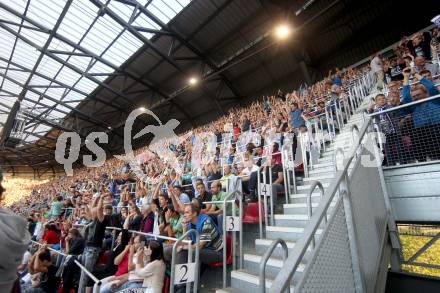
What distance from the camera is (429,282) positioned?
3.70 m

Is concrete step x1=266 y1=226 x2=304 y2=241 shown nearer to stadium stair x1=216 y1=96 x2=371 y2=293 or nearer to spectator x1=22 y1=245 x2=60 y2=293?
stadium stair x1=216 y1=96 x2=371 y2=293

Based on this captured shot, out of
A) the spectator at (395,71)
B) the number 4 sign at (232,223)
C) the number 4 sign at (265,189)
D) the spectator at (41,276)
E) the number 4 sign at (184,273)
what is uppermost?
the spectator at (395,71)

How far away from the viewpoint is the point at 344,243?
2.35m

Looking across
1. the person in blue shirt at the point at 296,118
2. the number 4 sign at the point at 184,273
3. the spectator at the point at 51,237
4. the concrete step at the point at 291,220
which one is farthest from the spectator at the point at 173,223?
the person in blue shirt at the point at 296,118

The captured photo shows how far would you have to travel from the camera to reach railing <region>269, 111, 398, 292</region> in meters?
1.82

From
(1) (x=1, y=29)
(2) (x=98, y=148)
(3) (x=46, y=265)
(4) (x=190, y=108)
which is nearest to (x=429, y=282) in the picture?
(3) (x=46, y=265)

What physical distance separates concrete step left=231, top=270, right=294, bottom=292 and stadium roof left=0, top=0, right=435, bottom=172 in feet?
32.6

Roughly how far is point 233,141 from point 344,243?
7.03m

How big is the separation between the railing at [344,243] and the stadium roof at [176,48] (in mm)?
9353

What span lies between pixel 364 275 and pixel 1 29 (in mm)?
19272

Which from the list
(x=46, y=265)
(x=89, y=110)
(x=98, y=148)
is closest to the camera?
(x=46, y=265)

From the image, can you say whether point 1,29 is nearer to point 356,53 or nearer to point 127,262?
point 127,262

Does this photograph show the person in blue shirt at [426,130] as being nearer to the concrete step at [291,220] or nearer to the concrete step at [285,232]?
the concrete step at [291,220]

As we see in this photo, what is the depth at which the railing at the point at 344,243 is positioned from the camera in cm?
182
